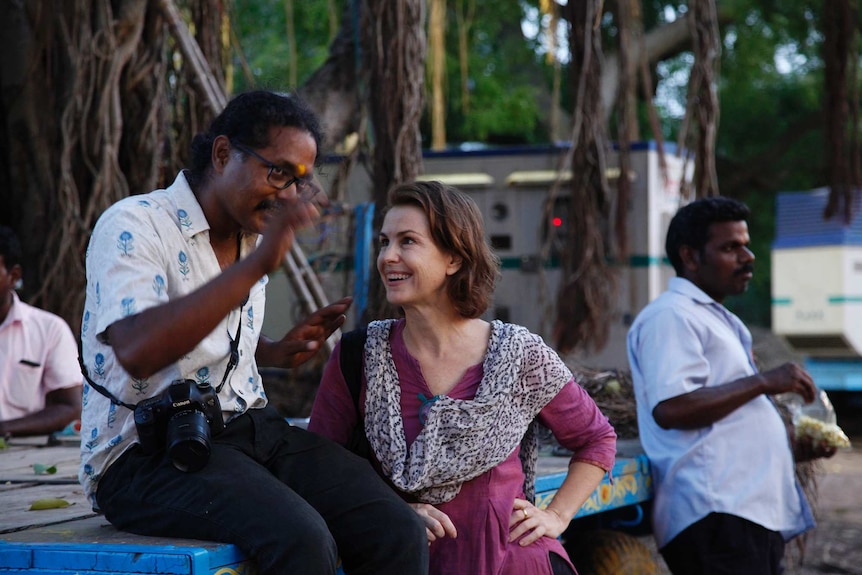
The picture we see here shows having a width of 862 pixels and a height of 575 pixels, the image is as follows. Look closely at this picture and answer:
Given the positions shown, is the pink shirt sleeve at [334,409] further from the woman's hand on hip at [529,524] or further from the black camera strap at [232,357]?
the woman's hand on hip at [529,524]

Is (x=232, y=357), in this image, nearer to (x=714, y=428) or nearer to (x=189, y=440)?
(x=189, y=440)

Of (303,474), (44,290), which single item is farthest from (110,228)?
(44,290)

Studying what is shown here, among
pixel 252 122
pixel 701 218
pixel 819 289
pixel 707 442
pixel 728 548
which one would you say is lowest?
pixel 819 289

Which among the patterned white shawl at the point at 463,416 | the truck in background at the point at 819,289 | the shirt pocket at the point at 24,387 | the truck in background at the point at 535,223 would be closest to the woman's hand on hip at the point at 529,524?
the patterned white shawl at the point at 463,416

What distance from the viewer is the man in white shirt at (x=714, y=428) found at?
157 inches

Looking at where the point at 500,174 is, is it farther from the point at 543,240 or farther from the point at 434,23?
the point at 434,23

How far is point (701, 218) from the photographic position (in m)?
4.35

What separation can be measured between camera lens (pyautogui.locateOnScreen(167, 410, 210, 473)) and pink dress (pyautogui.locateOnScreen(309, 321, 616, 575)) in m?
0.54

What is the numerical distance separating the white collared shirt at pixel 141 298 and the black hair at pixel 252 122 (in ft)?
0.24

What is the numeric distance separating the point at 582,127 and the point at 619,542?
3.76m

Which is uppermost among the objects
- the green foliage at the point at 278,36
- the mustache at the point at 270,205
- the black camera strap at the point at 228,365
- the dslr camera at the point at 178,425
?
the green foliage at the point at 278,36

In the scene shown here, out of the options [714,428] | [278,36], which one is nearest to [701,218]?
[714,428]

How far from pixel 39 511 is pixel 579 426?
1446mm

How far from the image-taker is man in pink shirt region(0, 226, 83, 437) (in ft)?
16.0
